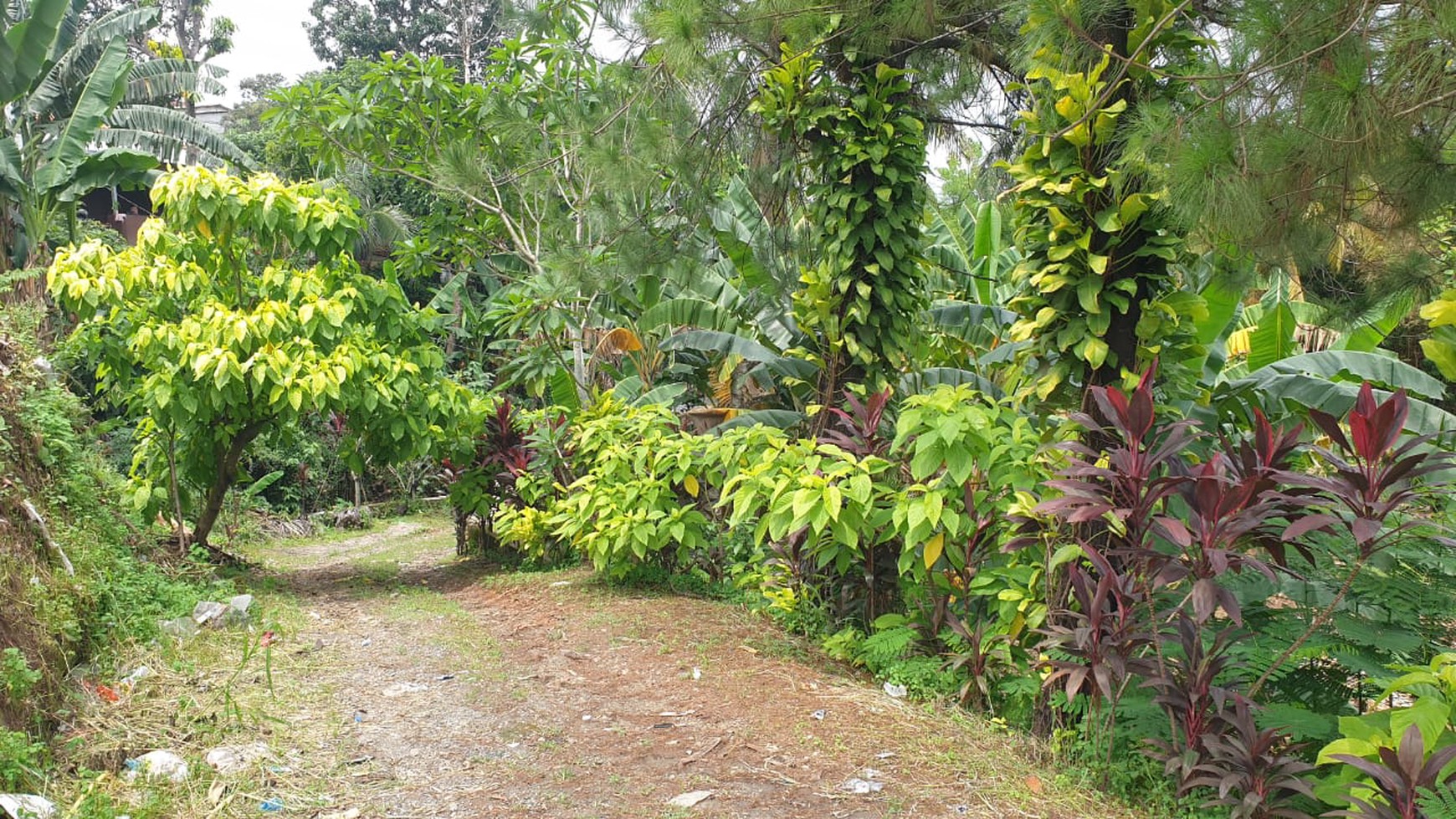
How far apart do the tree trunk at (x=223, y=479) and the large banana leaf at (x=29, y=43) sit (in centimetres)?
610

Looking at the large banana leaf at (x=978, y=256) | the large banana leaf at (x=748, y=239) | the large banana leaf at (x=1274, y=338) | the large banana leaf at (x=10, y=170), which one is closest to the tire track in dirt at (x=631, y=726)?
the large banana leaf at (x=748, y=239)

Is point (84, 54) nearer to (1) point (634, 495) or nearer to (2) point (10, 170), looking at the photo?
(2) point (10, 170)

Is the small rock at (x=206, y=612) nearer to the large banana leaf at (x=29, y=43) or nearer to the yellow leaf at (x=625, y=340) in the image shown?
the yellow leaf at (x=625, y=340)

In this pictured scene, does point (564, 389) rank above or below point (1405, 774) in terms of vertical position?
above

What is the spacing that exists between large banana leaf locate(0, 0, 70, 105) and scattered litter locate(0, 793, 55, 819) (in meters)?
10.00

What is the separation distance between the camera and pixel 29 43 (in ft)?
33.4

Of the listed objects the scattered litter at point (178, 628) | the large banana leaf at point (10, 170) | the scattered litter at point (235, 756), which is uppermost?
the large banana leaf at point (10, 170)

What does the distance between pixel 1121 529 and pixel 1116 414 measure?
415 millimetres

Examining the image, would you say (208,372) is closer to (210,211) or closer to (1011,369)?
(210,211)

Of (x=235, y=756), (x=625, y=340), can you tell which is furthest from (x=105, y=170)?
(x=235, y=756)

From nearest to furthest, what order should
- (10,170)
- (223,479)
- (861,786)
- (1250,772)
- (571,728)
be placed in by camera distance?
1. (1250,772)
2. (861,786)
3. (571,728)
4. (223,479)
5. (10,170)

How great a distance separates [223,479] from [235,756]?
4.18 metres

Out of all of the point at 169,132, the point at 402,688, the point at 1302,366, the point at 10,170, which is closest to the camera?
the point at 402,688

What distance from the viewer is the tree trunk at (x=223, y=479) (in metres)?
7.09
